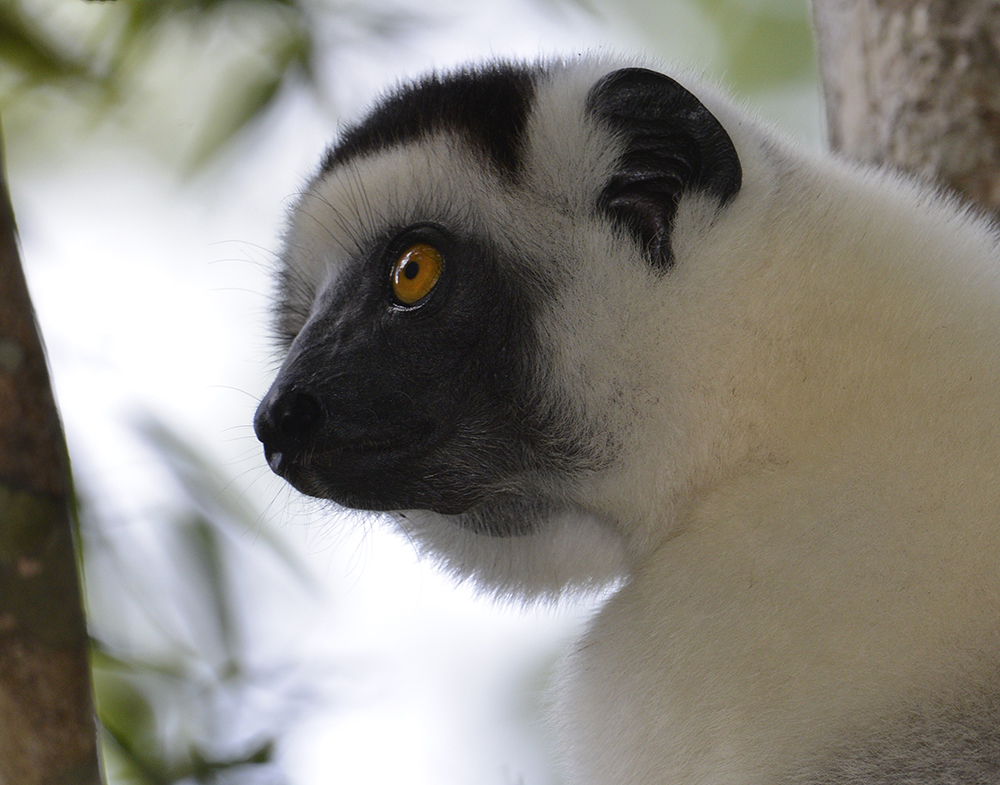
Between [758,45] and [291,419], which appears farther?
[758,45]

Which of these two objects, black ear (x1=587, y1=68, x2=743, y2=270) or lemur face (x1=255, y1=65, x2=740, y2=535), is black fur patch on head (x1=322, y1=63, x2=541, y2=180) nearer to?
lemur face (x1=255, y1=65, x2=740, y2=535)

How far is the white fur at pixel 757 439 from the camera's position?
1650mm

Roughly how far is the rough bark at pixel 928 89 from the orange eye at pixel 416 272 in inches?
54.7

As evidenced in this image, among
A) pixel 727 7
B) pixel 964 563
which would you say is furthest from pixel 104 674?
pixel 727 7

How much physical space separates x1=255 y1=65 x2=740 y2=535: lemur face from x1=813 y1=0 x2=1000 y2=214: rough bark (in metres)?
1.08

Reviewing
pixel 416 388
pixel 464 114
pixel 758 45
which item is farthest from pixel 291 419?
pixel 758 45

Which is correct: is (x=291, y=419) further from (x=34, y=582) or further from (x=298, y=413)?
(x=34, y=582)

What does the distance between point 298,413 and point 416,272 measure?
37 cm

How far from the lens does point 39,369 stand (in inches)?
67.1

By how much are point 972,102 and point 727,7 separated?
2042mm

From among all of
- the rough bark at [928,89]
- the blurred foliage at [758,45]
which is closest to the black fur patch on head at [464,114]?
the rough bark at [928,89]

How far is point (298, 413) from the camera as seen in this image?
2.02 metres

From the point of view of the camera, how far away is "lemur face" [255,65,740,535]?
202 centimetres

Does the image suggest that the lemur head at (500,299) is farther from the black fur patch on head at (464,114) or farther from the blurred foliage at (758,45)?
the blurred foliage at (758,45)
